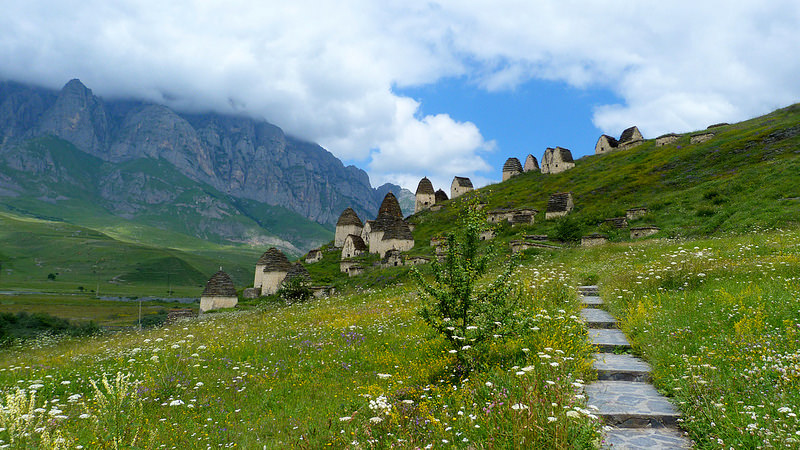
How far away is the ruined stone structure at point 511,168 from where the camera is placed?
10738cm

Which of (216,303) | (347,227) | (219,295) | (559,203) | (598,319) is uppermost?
(559,203)

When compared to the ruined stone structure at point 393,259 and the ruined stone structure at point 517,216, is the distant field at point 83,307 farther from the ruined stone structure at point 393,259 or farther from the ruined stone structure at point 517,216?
the ruined stone structure at point 517,216

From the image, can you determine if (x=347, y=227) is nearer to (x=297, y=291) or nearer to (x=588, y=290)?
(x=297, y=291)

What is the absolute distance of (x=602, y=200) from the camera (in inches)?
2251

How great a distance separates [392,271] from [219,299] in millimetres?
Answer: 20132

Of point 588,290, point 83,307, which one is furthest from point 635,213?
point 83,307

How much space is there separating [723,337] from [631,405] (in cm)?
279

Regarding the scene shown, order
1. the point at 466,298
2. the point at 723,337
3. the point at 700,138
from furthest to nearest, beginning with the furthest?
1. the point at 700,138
2. the point at 466,298
3. the point at 723,337

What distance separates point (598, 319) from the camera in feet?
34.0

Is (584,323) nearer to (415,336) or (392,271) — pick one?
(415,336)

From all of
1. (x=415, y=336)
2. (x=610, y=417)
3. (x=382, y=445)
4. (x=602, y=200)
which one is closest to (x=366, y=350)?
(x=415, y=336)

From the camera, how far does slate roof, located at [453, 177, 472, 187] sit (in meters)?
109

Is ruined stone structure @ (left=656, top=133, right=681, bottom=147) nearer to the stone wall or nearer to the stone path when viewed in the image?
the stone wall

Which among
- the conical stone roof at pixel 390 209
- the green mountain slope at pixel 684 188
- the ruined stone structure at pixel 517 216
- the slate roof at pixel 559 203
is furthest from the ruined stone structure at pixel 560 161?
the conical stone roof at pixel 390 209
